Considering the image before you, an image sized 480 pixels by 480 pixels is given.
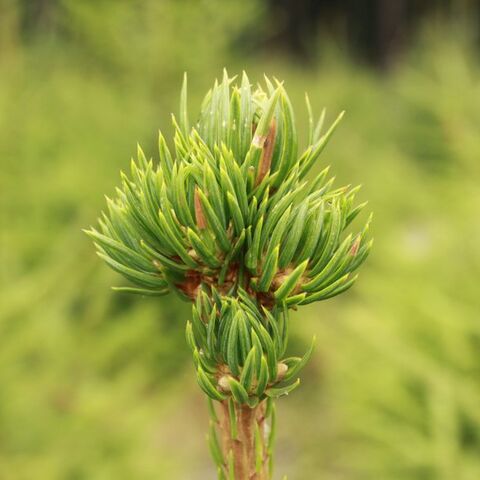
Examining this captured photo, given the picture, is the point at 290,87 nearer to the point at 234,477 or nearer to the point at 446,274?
the point at 446,274

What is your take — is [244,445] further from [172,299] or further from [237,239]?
[172,299]

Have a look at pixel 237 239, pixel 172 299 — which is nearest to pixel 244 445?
pixel 237 239

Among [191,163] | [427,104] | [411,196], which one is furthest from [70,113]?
[191,163]

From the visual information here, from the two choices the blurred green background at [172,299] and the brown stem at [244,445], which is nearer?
the brown stem at [244,445]

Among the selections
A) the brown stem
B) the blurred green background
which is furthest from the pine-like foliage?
the blurred green background

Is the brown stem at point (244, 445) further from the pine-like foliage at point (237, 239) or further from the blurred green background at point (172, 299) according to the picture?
the blurred green background at point (172, 299)

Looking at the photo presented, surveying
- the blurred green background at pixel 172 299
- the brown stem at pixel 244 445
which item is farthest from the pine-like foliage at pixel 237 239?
the blurred green background at pixel 172 299
